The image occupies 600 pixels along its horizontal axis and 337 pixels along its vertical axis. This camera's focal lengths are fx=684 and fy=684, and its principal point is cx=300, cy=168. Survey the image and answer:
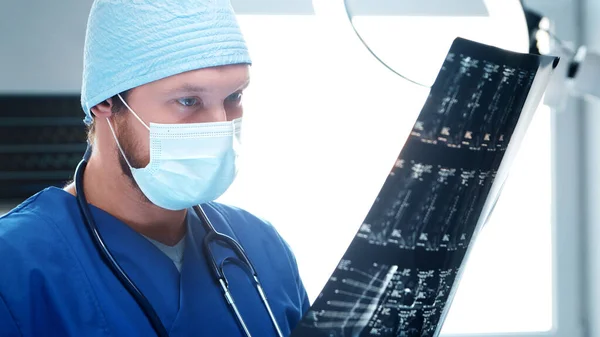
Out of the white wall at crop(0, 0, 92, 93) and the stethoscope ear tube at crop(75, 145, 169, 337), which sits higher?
the white wall at crop(0, 0, 92, 93)

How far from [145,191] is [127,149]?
7 cm

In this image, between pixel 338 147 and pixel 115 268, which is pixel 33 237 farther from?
pixel 338 147

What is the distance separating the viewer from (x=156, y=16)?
1011 millimetres

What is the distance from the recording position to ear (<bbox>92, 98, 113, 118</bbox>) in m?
1.04

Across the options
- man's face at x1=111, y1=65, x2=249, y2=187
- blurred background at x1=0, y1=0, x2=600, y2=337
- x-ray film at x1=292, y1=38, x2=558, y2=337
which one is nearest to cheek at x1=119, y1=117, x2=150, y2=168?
man's face at x1=111, y1=65, x2=249, y2=187

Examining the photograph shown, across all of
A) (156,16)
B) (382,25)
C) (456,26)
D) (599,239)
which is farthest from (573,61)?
(599,239)

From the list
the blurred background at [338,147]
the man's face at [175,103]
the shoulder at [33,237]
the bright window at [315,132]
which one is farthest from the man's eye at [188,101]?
the bright window at [315,132]

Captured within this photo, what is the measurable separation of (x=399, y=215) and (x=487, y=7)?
0.73 metres

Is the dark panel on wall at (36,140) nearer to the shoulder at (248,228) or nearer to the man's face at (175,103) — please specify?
the shoulder at (248,228)

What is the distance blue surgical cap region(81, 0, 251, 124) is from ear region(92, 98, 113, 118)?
0.5 inches

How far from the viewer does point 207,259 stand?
1095mm

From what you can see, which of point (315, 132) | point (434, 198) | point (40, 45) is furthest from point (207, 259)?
point (40, 45)

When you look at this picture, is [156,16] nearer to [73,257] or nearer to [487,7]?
[73,257]

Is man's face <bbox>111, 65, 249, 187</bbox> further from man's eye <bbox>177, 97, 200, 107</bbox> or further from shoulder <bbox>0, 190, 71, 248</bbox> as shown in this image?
shoulder <bbox>0, 190, 71, 248</bbox>
